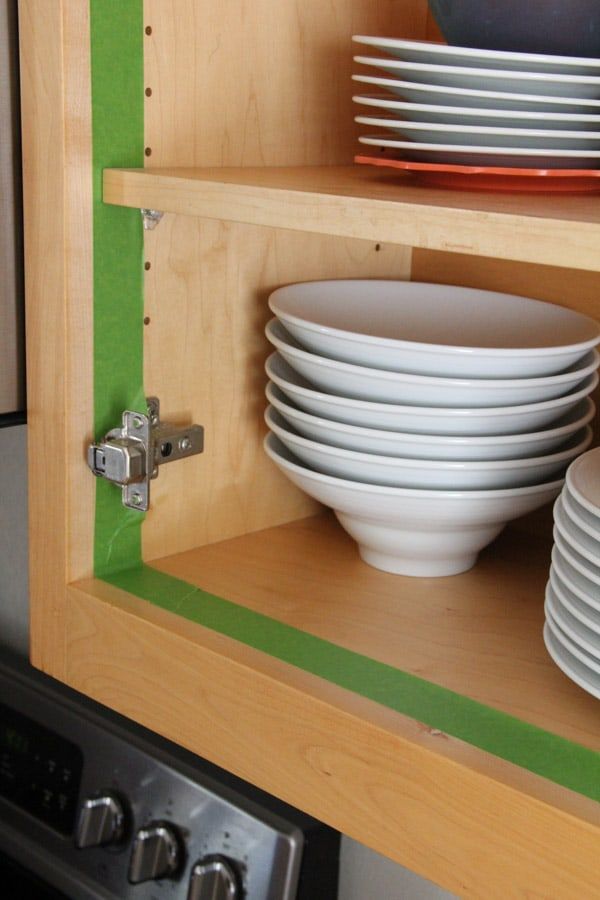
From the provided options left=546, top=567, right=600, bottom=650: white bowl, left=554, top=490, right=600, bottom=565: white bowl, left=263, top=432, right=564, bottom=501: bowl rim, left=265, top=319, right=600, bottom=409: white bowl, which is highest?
left=265, top=319, right=600, bottom=409: white bowl

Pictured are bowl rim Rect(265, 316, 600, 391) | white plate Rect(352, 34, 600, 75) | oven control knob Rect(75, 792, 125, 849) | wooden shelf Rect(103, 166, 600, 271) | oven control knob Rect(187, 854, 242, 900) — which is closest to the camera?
wooden shelf Rect(103, 166, 600, 271)

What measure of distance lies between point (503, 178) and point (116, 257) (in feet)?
0.94

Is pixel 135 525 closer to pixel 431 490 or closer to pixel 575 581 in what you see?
pixel 431 490

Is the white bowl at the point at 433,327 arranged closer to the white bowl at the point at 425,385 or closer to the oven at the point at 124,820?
the white bowl at the point at 425,385

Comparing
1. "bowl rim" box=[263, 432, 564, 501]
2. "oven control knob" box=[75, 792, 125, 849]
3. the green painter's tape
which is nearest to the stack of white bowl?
"bowl rim" box=[263, 432, 564, 501]

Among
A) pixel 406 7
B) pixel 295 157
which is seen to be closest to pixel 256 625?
pixel 295 157

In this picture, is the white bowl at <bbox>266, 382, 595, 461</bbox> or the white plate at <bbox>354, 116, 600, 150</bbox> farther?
the white bowl at <bbox>266, 382, 595, 461</bbox>

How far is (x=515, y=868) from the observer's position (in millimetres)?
626

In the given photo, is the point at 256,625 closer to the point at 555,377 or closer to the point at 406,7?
the point at 555,377

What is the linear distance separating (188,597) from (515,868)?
1.08 feet

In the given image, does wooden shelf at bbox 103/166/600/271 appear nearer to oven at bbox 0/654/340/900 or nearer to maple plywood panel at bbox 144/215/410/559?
maple plywood panel at bbox 144/215/410/559

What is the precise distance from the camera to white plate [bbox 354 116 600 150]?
2.34 ft

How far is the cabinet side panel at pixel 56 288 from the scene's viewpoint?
78 centimetres

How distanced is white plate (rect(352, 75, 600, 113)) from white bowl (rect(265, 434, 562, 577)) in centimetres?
28
